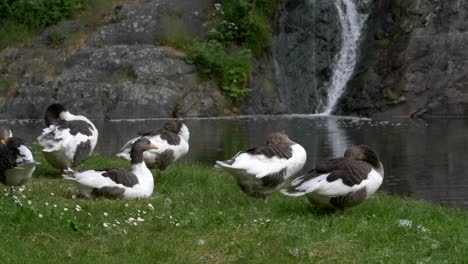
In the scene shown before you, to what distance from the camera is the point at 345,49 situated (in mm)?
39344

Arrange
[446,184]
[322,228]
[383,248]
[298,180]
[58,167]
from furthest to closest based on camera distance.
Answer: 1. [446,184]
2. [58,167]
3. [298,180]
4. [322,228]
5. [383,248]

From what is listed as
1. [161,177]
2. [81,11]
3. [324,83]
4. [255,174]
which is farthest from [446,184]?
[81,11]

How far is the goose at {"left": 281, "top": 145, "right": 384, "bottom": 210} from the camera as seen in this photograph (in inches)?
390

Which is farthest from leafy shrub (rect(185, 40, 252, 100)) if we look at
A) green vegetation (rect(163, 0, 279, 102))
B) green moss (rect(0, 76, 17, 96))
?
green moss (rect(0, 76, 17, 96))

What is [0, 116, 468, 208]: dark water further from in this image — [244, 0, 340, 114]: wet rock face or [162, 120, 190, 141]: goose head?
[162, 120, 190, 141]: goose head

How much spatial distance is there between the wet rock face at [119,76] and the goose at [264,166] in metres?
23.7

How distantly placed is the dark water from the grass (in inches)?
209

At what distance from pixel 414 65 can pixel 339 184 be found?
26.5 meters

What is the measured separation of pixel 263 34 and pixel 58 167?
26.4m

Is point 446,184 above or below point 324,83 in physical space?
above

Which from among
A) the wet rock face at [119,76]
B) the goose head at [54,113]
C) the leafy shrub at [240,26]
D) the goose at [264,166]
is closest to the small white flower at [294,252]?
the goose at [264,166]

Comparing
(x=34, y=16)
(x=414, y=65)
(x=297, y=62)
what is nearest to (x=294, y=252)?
(x=414, y=65)

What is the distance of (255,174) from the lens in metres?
10.9

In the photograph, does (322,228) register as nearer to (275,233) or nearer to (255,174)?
(275,233)
